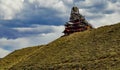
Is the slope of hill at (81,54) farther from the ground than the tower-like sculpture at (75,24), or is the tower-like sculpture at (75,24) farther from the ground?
the tower-like sculpture at (75,24)

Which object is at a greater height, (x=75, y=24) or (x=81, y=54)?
(x=75, y=24)

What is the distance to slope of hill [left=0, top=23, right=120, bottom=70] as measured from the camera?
65375 mm

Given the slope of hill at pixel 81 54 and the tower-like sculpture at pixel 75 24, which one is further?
the tower-like sculpture at pixel 75 24

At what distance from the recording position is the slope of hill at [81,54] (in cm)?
6538

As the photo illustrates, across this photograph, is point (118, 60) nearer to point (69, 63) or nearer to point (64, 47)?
point (69, 63)

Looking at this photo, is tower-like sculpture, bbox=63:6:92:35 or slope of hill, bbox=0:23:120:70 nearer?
slope of hill, bbox=0:23:120:70

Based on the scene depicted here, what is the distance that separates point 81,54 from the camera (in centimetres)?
7412

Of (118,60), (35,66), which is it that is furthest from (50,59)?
(118,60)

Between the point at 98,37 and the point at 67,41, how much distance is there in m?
9.26

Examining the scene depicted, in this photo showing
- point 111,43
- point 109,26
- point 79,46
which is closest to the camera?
point 111,43

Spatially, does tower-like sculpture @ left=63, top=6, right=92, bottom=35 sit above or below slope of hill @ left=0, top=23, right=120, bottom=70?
above

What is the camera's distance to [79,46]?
8062 cm

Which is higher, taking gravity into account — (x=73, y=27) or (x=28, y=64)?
(x=73, y=27)

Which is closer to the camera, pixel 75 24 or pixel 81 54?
pixel 81 54
